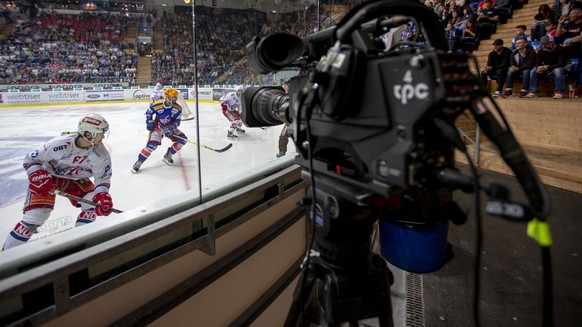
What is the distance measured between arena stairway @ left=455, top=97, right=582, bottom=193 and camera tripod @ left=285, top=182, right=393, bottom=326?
9.79 feet

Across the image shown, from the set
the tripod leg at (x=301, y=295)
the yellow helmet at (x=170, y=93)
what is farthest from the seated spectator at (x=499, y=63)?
the tripod leg at (x=301, y=295)

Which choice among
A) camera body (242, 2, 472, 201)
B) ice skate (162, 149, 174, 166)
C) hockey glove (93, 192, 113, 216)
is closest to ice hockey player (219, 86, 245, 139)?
ice skate (162, 149, 174, 166)

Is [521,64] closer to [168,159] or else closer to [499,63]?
[499,63]

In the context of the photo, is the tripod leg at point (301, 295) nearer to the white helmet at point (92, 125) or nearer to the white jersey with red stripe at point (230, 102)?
the white helmet at point (92, 125)

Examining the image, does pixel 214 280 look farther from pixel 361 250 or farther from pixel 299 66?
pixel 299 66

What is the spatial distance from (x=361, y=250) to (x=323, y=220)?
0.10m

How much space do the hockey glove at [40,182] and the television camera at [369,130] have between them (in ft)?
7.00

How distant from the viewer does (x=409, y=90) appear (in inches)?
15.8

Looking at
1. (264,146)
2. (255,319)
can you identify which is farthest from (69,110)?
(255,319)

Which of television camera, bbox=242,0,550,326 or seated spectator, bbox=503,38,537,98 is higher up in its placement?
seated spectator, bbox=503,38,537,98

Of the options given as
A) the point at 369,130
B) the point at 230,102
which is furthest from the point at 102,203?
the point at 230,102

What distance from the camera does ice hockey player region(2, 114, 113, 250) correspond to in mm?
2098

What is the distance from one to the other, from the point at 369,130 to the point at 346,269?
31 centimetres

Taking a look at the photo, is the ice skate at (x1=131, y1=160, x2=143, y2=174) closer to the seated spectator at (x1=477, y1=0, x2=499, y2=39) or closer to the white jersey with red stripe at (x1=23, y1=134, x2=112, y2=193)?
the white jersey with red stripe at (x1=23, y1=134, x2=112, y2=193)
